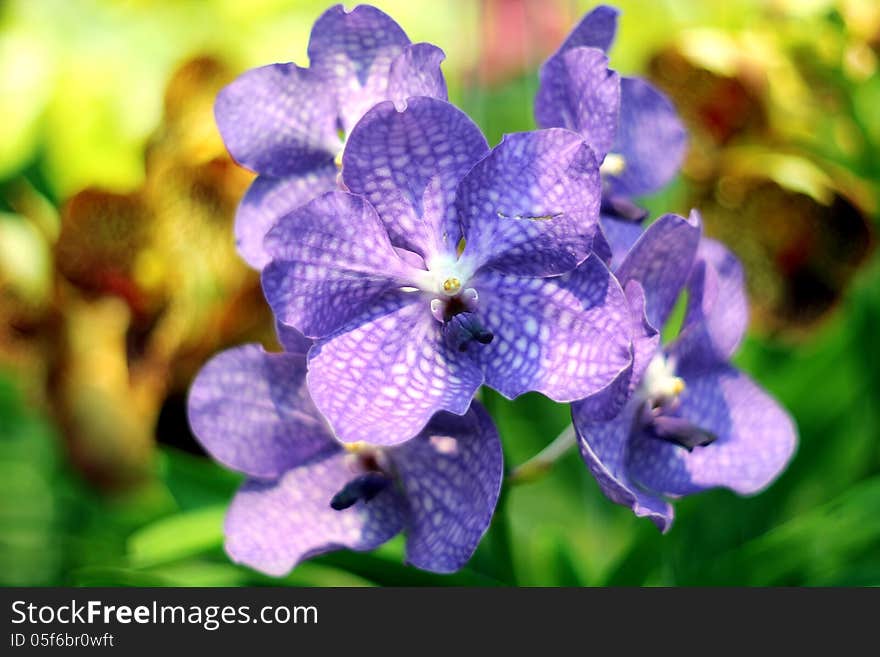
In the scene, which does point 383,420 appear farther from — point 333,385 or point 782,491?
point 782,491

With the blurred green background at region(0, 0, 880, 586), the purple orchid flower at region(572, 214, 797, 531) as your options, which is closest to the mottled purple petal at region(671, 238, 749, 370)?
the purple orchid flower at region(572, 214, 797, 531)

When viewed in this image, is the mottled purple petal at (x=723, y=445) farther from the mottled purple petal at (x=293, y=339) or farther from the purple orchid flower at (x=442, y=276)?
the mottled purple petal at (x=293, y=339)

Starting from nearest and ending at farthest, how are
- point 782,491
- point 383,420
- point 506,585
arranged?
point 383,420 < point 506,585 < point 782,491

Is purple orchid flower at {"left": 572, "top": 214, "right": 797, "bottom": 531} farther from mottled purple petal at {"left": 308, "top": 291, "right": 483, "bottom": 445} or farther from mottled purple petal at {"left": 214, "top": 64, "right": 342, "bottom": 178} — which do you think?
mottled purple petal at {"left": 214, "top": 64, "right": 342, "bottom": 178}

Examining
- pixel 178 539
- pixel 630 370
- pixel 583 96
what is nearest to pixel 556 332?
pixel 630 370

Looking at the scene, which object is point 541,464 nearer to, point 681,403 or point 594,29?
point 681,403

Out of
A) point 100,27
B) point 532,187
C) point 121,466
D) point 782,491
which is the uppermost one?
point 532,187

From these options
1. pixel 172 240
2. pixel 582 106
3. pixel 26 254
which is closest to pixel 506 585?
pixel 582 106
